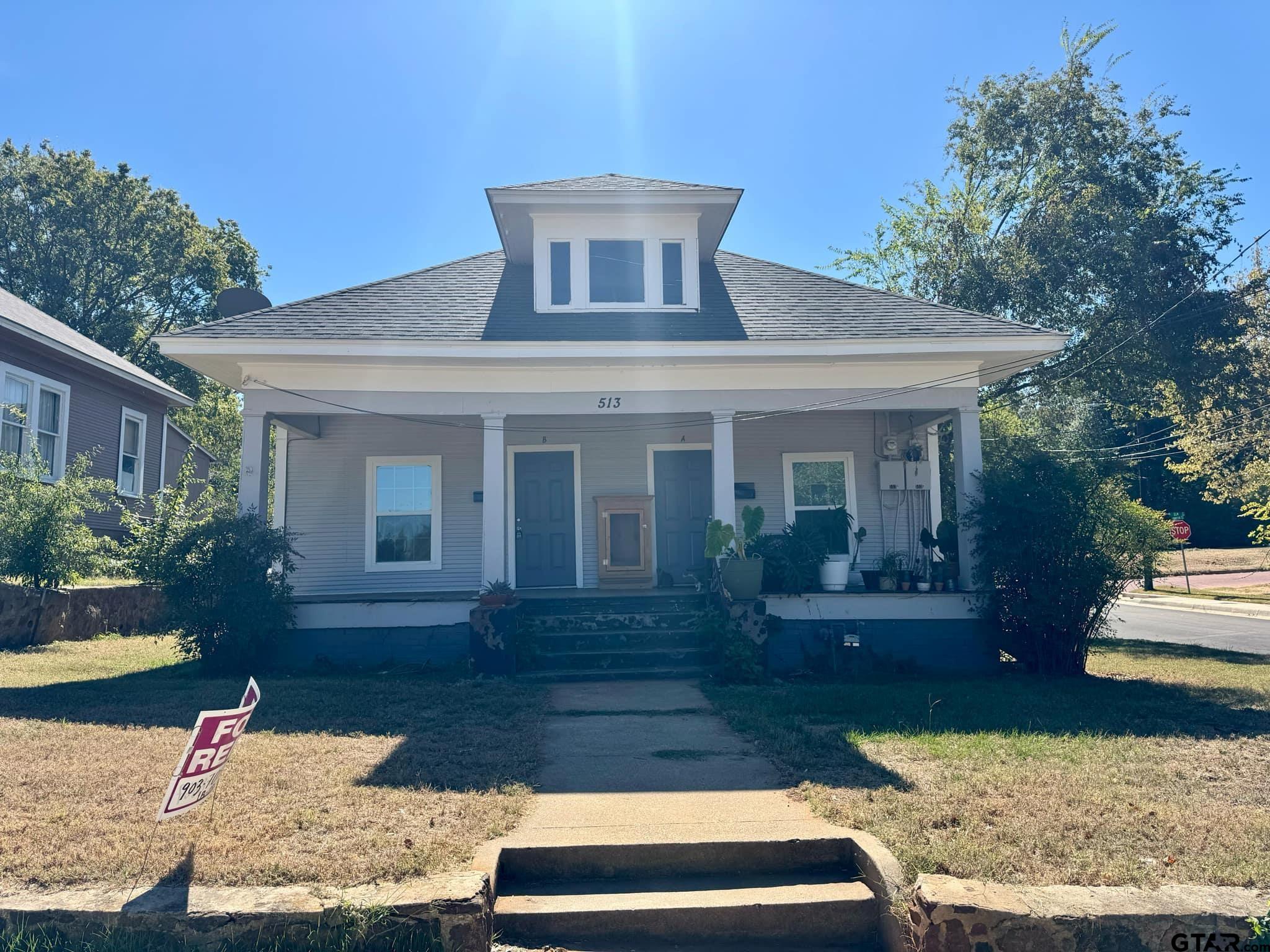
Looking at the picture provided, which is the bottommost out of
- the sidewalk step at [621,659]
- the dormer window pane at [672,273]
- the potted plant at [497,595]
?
the sidewalk step at [621,659]

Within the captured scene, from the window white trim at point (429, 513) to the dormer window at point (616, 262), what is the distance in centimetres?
293

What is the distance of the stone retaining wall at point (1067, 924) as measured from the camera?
11.4 feet

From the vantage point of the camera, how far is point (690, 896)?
4.08 m

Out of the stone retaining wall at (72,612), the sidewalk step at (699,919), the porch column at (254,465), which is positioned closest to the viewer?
the sidewalk step at (699,919)

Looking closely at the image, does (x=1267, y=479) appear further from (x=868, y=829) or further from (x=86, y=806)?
(x=86, y=806)

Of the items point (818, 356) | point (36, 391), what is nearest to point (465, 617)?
point (818, 356)

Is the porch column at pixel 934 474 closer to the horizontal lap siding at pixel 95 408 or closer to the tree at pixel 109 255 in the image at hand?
the horizontal lap siding at pixel 95 408

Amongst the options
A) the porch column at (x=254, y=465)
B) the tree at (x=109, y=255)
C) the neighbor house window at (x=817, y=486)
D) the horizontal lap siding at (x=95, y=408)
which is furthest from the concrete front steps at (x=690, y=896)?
the tree at (x=109, y=255)

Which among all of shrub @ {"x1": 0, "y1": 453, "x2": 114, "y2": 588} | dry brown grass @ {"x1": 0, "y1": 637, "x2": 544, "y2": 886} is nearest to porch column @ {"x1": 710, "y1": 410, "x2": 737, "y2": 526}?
dry brown grass @ {"x1": 0, "y1": 637, "x2": 544, "y2": 886}

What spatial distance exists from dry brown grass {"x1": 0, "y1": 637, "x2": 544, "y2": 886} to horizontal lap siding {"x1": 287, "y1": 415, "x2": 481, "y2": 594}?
3.34m

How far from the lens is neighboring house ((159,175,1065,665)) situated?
1050 centimetres

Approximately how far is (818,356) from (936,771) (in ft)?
20.0

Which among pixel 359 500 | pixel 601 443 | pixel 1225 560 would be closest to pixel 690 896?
pixel 601 443

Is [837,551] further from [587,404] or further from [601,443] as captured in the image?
[587,404]
